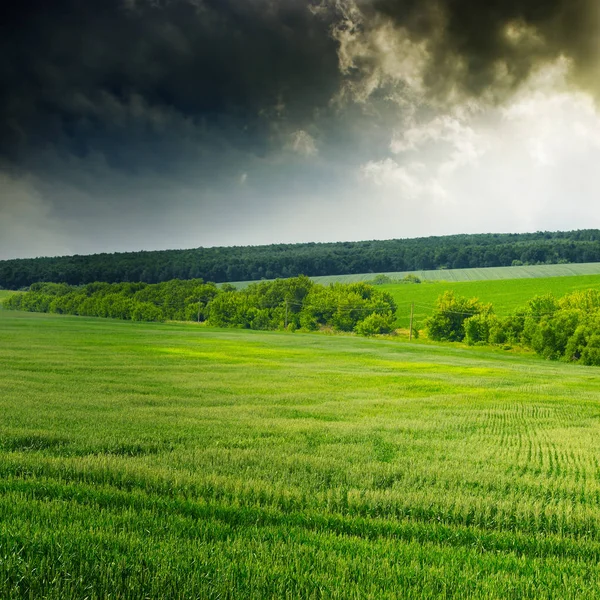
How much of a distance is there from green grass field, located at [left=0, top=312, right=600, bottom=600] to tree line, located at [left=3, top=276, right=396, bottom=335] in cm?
10393

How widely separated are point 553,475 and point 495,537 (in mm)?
4873

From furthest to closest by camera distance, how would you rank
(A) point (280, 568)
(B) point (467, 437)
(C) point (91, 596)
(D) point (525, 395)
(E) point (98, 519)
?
(D) point (525, 395) < (B) point (467, 437) < (E) point (98, 519) < (A) point (280, 568) < (C) point (91, 596)

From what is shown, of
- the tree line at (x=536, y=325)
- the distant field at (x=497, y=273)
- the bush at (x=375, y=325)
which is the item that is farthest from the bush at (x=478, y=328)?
the distant field at (x=497, y=273)

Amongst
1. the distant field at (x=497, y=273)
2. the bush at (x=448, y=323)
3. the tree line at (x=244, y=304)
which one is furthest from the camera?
the distant field at (x=497, y=273)

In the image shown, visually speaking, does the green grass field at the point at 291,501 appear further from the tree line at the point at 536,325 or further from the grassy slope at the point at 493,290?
the grassy slope at the point at 493,290

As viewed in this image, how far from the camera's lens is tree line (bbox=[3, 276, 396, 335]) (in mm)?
131000

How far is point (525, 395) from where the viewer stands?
106 feet

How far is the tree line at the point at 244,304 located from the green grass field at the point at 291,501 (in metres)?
104

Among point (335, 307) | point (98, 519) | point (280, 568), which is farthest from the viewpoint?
point (335, 307)

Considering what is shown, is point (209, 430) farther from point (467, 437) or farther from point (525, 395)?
point (525, 395)

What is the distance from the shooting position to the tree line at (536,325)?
8100 cm

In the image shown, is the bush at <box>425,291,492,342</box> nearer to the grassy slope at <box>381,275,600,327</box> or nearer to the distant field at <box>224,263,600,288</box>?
the grassy slope at <box>381,275,600,327</box>

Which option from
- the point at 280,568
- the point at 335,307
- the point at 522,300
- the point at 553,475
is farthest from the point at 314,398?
the point at 522,300

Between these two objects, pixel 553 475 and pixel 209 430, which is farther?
pixel 209 430
